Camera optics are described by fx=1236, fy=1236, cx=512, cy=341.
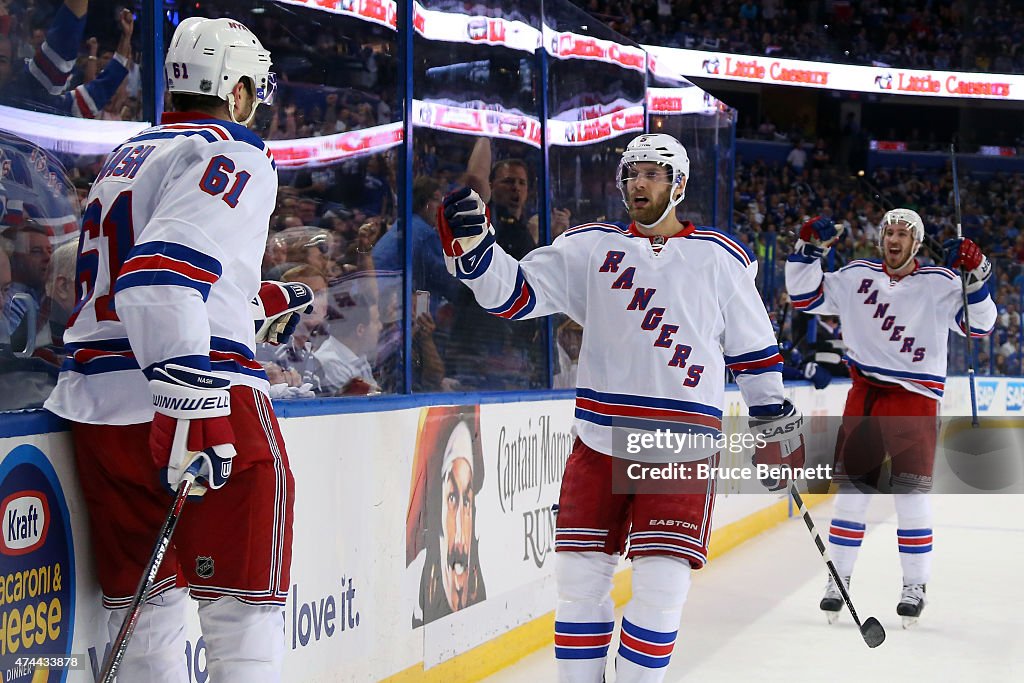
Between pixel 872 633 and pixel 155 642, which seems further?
pixel 872 633

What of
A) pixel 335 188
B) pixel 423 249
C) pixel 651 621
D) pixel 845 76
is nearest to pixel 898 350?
pixel 423 249

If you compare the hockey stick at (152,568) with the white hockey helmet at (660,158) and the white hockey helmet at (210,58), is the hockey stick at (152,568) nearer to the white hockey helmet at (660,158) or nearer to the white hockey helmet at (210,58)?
the white hockey helmet at (210,58)

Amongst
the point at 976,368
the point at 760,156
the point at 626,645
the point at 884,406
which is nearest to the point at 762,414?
the point at 626,645

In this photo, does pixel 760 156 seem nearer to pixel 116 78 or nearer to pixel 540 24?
pixel 540 24

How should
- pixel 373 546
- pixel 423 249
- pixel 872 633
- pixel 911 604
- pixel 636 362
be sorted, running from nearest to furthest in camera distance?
pixel 636 362, pixel 373 546, pixel 423 249, pixel 872 633, pixel 911 604

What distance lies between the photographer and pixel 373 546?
3.28 meters

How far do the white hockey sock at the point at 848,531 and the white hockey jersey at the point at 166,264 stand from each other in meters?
3.47

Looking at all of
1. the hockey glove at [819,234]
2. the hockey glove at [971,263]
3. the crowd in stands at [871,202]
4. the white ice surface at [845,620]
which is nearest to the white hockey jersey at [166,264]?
the white ice surface at [845,620]

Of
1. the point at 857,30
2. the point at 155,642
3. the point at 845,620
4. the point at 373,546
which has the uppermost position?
the point at 857,30

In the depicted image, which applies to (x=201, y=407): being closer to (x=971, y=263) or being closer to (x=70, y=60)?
(x=70, y=60)

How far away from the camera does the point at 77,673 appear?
2168mm

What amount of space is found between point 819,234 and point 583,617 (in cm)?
249

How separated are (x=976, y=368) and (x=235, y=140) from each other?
10809 mm

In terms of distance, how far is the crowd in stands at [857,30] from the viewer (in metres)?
21.2
